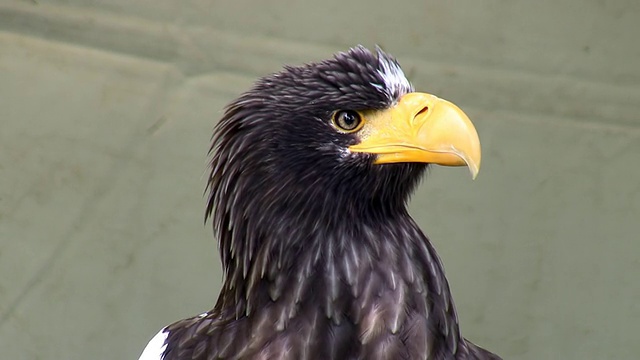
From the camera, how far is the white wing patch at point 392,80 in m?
1.86

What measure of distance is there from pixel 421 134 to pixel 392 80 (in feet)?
0.53

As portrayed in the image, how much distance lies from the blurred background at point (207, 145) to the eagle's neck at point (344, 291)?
→ 142cm

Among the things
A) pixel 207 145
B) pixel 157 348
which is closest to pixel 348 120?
pixel 157 348

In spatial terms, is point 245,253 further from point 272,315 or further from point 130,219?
point 130,219

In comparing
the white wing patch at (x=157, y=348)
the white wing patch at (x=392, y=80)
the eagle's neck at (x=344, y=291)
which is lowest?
the white wing patch at (x=157, y=348)

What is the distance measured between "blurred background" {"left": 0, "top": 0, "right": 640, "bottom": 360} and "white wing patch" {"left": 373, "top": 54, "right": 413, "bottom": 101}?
1.32 meters

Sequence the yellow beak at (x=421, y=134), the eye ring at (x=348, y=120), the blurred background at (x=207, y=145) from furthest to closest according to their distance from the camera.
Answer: the blurred background at (x=207, y=145)
the eye ring at (x=348, y=120)
the yellow beak at (x=421, y=134)

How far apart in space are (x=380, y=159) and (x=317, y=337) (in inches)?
14.9

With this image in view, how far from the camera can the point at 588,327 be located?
3383 millimetres

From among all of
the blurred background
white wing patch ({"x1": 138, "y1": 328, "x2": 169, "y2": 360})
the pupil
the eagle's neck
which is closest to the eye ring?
the pupil

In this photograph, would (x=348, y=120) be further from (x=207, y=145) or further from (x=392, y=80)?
(x=207, y=145)

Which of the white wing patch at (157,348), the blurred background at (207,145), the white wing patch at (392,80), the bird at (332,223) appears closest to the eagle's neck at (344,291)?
the bird at (332,223)

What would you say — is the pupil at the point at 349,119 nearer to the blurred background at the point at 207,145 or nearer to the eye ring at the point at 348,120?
the eye ring at the point at 348,120

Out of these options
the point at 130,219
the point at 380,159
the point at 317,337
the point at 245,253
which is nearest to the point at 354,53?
the point at 380,159
